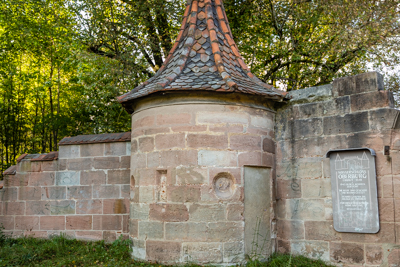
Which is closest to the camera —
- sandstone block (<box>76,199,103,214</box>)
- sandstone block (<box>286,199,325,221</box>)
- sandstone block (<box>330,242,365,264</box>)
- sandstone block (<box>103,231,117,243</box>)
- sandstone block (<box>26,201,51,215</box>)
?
sandstone block (<box>330,242,365,264</box>)

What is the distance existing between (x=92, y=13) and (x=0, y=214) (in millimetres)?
6463

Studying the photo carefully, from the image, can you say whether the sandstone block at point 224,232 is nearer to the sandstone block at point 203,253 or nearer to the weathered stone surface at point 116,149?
the sandstone block at point 203,253

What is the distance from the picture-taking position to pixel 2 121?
43.8 ft

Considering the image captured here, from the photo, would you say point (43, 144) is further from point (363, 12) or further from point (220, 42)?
point (363, 12)

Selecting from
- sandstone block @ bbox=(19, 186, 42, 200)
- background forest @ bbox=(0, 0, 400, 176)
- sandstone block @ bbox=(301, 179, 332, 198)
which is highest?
background forest @ bbox=(0, 0, 400, 176)

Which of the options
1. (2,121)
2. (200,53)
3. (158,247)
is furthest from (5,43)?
(158,247)

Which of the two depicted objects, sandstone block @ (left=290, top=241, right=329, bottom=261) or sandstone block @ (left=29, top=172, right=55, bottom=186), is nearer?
sandstone block @ (left=290, top=241, right=329, bottom=261)

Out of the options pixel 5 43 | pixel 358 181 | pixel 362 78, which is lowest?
pixel 358 181

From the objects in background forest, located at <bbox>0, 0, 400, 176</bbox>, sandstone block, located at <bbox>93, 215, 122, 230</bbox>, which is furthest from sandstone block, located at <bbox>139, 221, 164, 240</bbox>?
background forest, located at <bbox>0, 0, 400, 176</bbox>

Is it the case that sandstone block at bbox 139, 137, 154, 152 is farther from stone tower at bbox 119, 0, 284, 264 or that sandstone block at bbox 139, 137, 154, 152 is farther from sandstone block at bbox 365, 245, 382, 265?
sandstone block at bbox 365, 245, 382, 265

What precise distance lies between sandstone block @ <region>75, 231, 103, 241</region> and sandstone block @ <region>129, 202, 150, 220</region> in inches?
63.7

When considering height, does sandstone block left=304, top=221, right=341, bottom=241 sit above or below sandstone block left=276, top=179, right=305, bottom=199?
below

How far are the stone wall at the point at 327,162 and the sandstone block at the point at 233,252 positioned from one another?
96 cm

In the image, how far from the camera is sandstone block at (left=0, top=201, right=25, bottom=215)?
793cm
